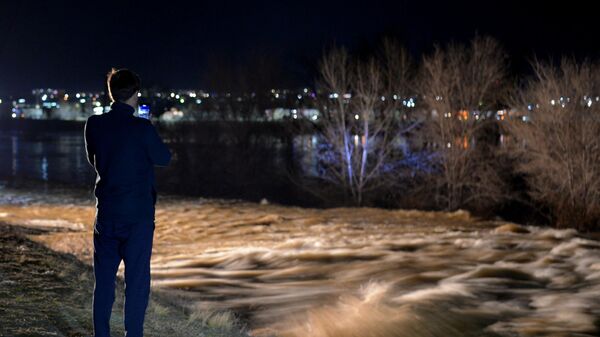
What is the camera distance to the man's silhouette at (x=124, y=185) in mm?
5973

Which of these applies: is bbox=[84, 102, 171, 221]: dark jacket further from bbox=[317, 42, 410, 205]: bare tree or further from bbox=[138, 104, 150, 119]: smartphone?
bbox=[317, 42, 410, 205]: bare tree

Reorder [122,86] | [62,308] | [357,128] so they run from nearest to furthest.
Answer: [122,86]
[62,308]
[357,128]

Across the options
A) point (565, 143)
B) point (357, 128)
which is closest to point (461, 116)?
point (357, 128)

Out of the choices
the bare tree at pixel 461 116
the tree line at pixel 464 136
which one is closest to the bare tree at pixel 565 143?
the tree line at pixel 464 136

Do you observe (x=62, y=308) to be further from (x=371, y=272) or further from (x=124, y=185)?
(x=371, y=272)

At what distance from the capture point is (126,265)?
6105mm

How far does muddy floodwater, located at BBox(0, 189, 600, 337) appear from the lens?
10859mm

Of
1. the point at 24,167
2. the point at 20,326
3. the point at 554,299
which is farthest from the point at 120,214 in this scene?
the point at 24,167

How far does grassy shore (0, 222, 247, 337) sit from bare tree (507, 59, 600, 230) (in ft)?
90.5

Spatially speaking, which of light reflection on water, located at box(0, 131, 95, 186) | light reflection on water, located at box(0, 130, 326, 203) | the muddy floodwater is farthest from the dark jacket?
light reflection on water, located at box(0, 131, 95, 186)

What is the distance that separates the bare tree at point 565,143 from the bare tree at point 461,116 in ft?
16.4

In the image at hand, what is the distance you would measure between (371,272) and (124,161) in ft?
33.2

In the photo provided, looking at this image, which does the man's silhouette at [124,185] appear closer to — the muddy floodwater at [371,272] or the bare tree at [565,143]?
the muddy floodwater at [371,272]

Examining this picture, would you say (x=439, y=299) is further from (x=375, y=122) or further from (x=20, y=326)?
(x=375, y=122)
